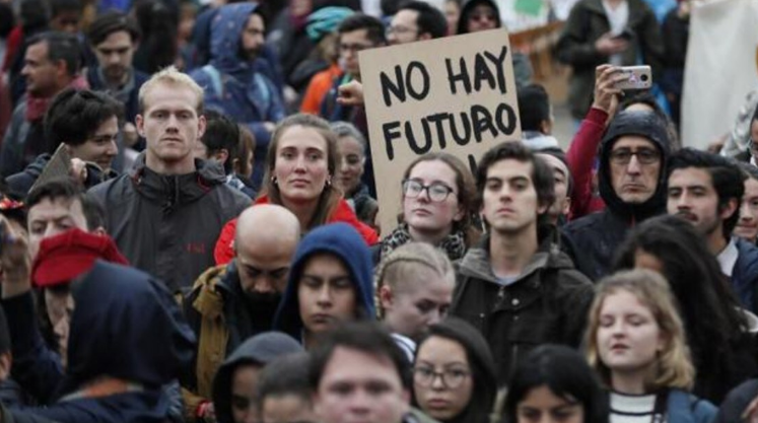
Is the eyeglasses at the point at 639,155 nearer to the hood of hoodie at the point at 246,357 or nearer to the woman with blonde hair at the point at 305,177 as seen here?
the woman with blonde hair at the point at 305,177

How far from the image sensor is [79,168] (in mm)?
13516

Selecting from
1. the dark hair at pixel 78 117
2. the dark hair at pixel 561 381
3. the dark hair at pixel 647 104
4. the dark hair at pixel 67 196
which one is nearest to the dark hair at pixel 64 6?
the dark hair at pixel 78 117

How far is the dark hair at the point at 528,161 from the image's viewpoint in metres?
11.5

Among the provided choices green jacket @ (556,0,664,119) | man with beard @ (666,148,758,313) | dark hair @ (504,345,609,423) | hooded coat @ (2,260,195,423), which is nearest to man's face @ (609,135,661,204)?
Result: man with beard @ (666,148,758,313)

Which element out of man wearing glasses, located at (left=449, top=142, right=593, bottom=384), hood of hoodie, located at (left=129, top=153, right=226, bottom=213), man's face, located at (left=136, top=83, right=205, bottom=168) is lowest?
man wearing glasses, located at (left=449, top=142, right=593, bottom=384)

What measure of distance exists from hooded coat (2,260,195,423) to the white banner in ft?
24.8

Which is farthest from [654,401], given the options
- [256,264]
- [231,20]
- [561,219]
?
[231,20]

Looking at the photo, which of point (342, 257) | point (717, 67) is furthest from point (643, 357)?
point (717, 67)

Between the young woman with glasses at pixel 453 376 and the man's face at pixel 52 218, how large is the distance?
172 centimetres

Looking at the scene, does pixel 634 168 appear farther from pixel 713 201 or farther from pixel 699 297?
pixel 699 297

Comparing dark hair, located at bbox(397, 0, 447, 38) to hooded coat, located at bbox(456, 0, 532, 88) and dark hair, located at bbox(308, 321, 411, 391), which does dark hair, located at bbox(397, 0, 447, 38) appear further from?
dark hair, located at bbox(308, 321, 411, 391)

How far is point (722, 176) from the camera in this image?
40.4ft

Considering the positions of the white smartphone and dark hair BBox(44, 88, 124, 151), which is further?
dark hair BBox(44, 88, 124, 151)

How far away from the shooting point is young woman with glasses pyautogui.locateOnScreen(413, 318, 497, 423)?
1028 cm
